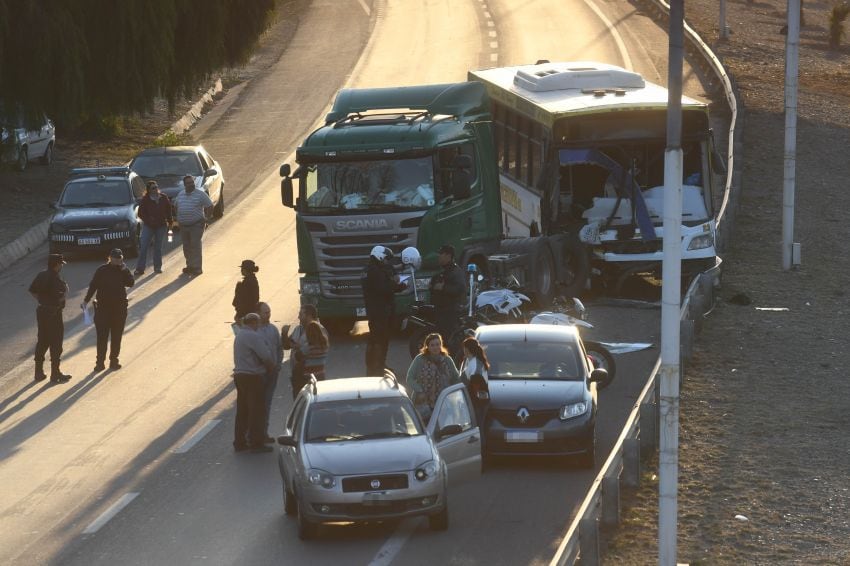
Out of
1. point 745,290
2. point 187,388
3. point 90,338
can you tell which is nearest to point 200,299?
point 90,338

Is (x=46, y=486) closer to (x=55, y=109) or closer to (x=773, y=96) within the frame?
(x=55, y=109)

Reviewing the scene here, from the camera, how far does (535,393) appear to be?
717 inches

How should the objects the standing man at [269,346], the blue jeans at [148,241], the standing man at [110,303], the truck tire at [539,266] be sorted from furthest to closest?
1. the blue jeans at [148,241]
2. the truck tire at [539,266]
3. the standing man at [110,303]
4. the standing man at [269,346]

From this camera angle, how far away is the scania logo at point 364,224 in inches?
971

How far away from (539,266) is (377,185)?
3.11m

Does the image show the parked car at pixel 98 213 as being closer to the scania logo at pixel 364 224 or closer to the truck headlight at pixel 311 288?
the truck headlight at pixel 311 288

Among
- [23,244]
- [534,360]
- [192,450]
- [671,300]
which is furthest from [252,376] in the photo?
[23,244]

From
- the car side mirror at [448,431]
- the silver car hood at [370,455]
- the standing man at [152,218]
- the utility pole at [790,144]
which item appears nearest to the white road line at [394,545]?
the silver car hood at [370,455]

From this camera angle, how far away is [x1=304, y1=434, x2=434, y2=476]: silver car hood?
1523 centimetres

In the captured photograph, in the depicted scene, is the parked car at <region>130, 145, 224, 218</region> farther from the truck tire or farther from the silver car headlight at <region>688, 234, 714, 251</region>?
the silver car headlight at <region>688, 234, 714, 251</region>

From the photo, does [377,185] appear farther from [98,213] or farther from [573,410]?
[98,213]

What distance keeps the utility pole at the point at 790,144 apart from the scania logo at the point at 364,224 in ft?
32.8

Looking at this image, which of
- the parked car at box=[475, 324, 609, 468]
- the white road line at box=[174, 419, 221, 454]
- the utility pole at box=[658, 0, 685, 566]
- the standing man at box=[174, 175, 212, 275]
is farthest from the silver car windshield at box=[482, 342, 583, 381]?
the standing man at box=[174, 175, 212, 275]

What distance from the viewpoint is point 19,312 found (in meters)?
28.4
